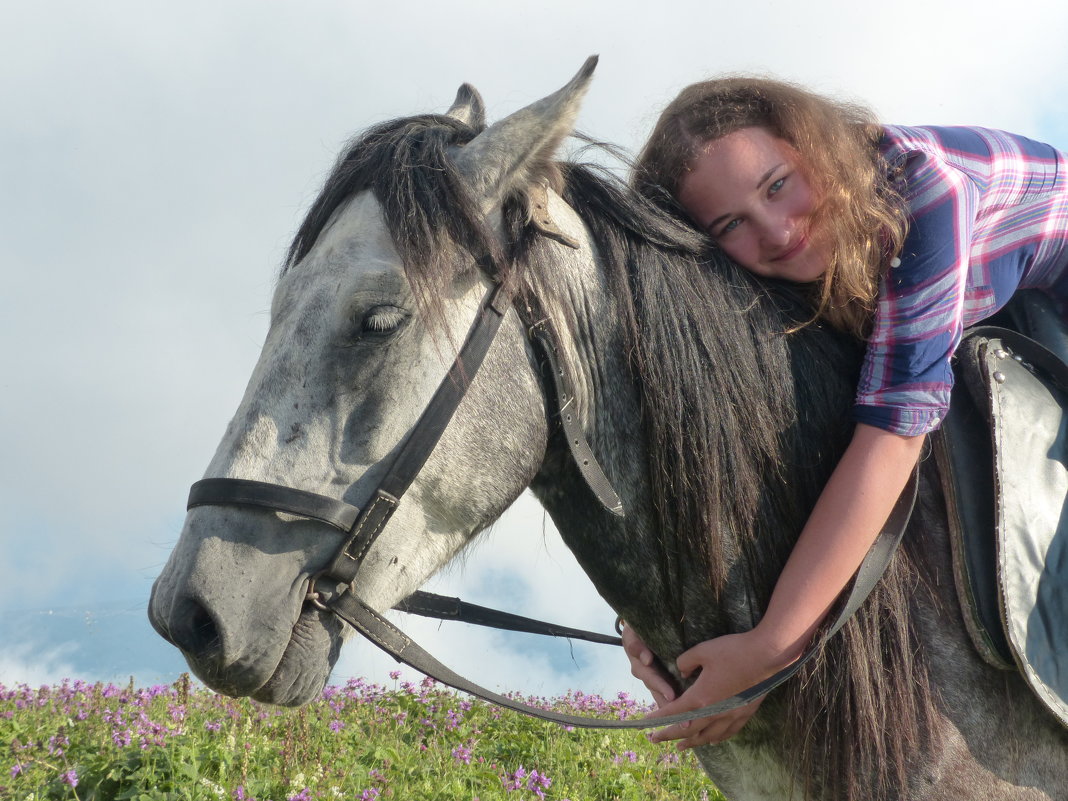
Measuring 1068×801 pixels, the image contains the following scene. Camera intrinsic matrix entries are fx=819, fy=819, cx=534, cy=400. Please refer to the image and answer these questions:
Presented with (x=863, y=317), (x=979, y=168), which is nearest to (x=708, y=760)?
(x=863, y=317)

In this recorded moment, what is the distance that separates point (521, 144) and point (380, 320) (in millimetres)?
563

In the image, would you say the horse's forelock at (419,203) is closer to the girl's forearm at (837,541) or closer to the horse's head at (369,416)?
the horse's head at (369,416)

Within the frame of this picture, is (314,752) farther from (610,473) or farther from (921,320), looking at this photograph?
(921,320)

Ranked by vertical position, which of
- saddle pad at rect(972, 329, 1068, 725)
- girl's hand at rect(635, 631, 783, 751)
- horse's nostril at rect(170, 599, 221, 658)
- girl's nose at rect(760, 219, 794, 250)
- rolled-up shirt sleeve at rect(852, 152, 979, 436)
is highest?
girl's nose at rect(760, 219, 794, 250)

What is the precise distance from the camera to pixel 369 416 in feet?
6.26

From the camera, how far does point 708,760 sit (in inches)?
91.7

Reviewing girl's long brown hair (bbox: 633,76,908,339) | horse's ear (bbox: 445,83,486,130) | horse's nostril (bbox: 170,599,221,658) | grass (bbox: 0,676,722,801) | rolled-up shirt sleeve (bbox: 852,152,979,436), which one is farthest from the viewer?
grass (bbox: 0,676,722,801)

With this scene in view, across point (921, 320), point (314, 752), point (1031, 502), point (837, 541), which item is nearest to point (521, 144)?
point (921, 320)

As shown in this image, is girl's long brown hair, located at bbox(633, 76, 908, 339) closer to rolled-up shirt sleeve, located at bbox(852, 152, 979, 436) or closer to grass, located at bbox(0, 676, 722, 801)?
rolled-up shirt sleeve, located at bbox(852, 152, 979, 436)

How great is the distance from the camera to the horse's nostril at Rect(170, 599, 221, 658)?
1.74m

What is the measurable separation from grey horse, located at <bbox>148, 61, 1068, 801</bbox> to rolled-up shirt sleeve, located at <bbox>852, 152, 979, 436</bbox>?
0.67 feet

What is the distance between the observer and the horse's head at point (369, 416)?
1.79m

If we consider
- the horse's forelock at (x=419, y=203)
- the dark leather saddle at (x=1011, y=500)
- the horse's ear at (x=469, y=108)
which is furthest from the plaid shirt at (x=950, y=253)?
the horse's ear at (x=469, y=108)

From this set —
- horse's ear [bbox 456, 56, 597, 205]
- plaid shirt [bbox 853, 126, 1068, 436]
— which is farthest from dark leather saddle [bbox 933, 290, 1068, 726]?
horse's ear [bbox 456, 56, 597, 205]
